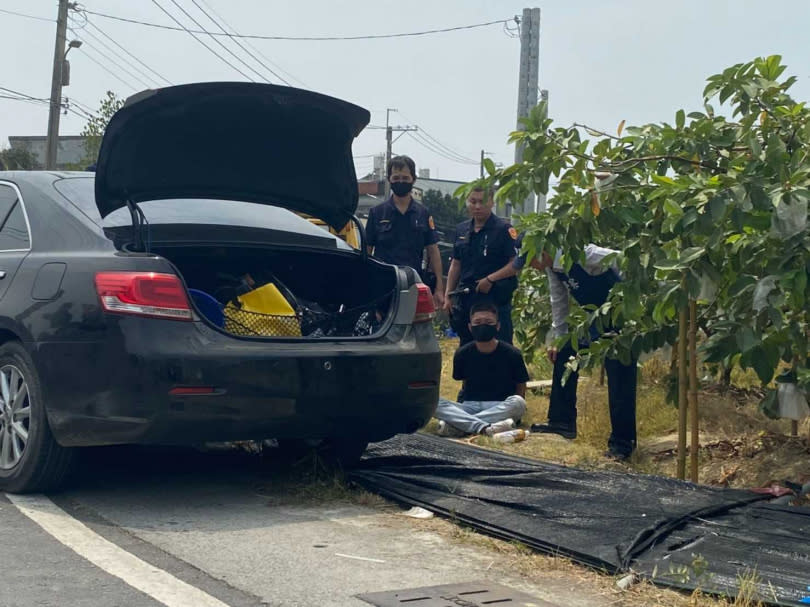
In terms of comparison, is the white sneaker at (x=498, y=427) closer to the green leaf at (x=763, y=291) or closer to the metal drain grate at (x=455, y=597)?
the green leaf at (x=763, y=291)

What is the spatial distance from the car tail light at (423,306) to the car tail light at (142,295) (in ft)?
4.36

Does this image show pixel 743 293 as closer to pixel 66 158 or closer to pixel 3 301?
pixel 3 301

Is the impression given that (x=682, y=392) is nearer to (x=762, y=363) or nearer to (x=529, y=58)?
(x=762, y=363)

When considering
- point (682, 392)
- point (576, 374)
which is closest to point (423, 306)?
point (682, 392)

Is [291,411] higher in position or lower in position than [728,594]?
higher

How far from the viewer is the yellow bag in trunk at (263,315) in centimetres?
575

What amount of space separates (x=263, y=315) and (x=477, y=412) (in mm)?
2611

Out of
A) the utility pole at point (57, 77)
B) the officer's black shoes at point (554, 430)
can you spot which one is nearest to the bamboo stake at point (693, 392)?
the officer's black shoes at point (554, 430)

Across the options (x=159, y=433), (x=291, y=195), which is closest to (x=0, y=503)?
(x=159, y=433)

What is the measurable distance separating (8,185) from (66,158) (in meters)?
61.5

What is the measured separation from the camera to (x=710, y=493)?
17.3 ft

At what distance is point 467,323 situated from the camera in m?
8.72

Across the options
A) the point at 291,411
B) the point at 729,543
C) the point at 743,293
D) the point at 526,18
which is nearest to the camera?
the point at 729,543

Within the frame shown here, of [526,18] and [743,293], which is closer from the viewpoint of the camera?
[743,293]
